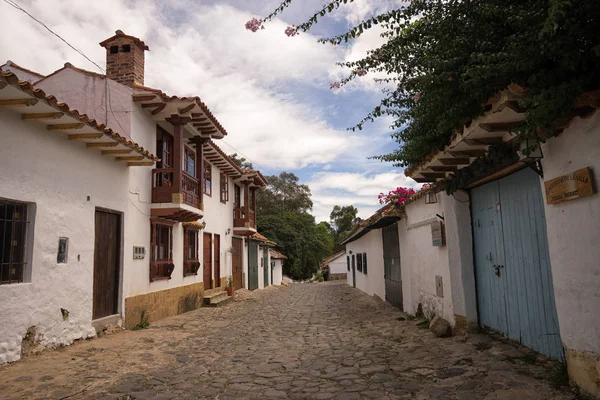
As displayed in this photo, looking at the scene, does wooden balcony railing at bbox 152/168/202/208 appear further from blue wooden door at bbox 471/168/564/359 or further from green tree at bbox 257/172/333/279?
green tree at bbox 257/172/333/279

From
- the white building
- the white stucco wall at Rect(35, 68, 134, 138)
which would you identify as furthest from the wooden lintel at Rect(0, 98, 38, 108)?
the white stucco wall at Rect(35, 68, 134, 138)

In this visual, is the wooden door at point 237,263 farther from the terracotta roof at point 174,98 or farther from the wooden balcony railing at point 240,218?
the terracotta roof at point 174,98

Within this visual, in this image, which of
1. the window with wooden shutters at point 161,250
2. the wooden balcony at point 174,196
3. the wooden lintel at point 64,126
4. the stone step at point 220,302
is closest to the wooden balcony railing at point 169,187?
the wooden balcony at point 174,196

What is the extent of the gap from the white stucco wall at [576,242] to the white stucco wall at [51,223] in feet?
20.8

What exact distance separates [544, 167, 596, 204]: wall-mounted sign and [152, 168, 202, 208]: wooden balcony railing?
812 centimetres

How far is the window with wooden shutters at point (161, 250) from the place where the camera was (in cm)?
1011

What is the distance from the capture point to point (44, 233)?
20.5ft

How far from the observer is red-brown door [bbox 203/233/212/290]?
14.6 meters

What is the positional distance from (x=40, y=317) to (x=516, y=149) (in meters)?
6.62

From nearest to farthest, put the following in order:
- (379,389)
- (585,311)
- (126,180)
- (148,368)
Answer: (585,311)
(379,389)
(148,368)
(126,180)

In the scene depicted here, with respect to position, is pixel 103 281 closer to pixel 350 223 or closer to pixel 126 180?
pixel 126 180

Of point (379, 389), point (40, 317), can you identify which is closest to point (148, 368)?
point (40, 317)

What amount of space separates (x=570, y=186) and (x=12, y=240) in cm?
662

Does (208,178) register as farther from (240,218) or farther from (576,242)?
(576,242)
